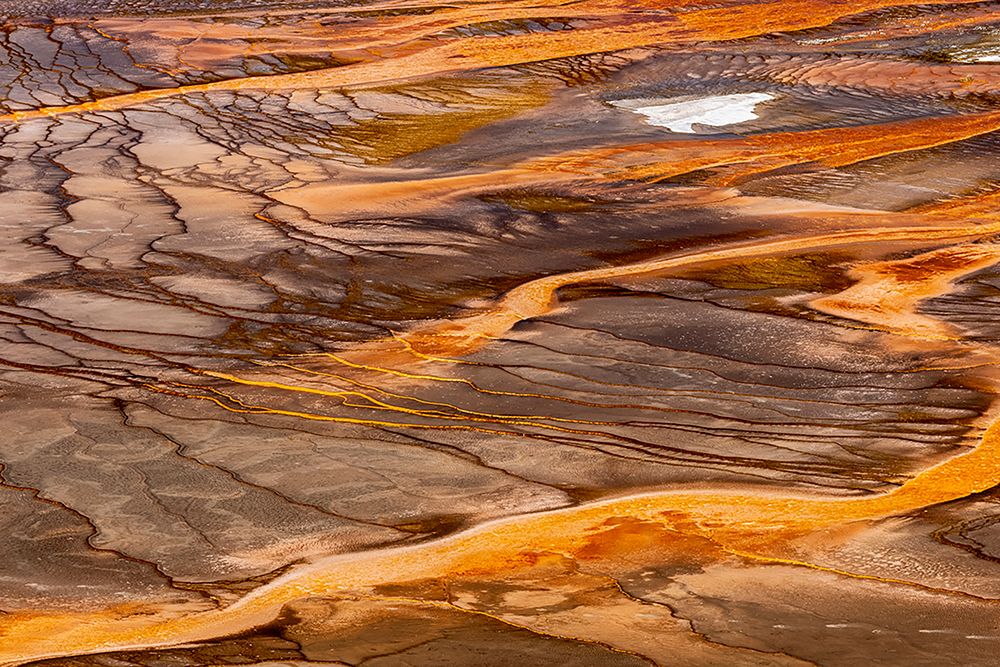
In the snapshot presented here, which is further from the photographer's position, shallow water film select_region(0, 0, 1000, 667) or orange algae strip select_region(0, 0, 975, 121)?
orange algae strip select_region(0, 0, 975, 121)

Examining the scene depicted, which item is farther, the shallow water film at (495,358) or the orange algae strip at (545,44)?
the orange algae strip at (545,44)

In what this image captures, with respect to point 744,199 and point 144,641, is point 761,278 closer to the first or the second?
point 744,199

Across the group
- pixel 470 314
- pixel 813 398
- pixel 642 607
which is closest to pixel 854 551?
pixel 642 607

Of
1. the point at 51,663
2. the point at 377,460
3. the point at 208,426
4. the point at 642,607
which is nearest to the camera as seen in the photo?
the point at 51,663

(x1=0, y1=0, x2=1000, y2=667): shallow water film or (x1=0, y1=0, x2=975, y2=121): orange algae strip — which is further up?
(x1=0, y1=0, x2=975, y2=121): orange algae strip

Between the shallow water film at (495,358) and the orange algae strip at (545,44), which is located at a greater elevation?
the orange algae strip at (545,44)

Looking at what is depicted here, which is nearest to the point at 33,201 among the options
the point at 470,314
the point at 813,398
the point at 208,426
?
the point at 470,314

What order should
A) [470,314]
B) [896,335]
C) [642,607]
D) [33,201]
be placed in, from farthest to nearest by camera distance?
[33,201], [470,314], [896,335], [642,607]

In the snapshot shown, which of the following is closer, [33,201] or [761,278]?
[761,278]
